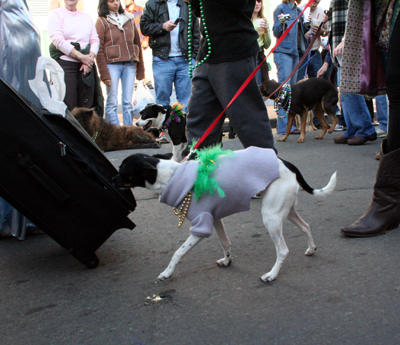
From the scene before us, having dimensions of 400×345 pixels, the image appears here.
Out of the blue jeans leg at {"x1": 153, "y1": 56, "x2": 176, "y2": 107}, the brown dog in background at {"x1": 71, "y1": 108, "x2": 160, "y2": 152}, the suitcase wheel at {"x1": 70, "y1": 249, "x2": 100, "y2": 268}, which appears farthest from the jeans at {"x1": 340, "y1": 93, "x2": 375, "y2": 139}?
the suitcase wheel at {"x1": 70, "y1": 249, "x2": 100, "y2": 268}

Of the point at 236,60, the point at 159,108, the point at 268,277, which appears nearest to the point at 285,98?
the point at 159,108

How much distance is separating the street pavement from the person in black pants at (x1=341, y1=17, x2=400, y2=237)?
0.08m

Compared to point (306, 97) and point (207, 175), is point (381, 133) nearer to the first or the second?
point (306, 97)

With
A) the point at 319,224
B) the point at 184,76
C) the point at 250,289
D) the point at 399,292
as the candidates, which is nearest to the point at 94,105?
the point at 184,76

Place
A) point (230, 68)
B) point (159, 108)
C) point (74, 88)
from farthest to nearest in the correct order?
point (74, 88), point (159, 108), point (230, 68)

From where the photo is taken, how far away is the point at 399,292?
209cm

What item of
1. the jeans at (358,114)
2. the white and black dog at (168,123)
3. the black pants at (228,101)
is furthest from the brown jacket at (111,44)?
the black pants at (228,101)

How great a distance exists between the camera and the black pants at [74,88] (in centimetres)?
649

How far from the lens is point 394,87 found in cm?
275

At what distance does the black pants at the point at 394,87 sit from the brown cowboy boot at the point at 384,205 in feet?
0.28

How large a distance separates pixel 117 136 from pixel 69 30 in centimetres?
176

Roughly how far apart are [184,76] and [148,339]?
5899mm

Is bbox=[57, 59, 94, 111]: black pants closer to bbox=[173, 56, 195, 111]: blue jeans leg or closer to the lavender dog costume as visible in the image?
bbox=[173, 56, 195, 111]: blue jeans leg

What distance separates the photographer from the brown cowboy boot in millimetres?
2816
